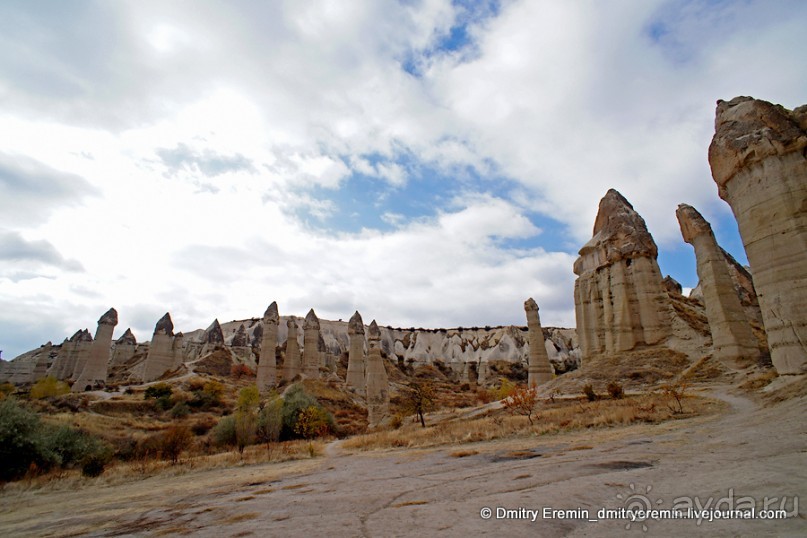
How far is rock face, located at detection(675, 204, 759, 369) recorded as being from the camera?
2169cm

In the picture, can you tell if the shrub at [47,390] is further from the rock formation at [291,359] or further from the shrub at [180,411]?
the rock formation at [291,359]

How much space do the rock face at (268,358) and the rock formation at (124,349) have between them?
38574 mm

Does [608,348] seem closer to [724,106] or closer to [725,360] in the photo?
[725,360]

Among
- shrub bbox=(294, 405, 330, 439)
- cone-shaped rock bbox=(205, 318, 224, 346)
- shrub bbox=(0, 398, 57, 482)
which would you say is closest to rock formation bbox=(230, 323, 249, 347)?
cone-shaped rock bbox=(205, 318, 224, 346)

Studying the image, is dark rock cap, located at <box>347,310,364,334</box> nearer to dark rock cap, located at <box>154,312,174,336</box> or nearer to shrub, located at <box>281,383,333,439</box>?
shrub, located at <box>281,383,333,439</box>

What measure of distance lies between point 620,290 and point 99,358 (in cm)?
5074

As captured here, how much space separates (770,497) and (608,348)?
97.6 ft

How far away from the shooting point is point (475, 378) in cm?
7688

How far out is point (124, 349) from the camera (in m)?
70.7

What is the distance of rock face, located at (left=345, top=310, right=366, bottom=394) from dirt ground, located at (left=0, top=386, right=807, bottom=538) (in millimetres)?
34532

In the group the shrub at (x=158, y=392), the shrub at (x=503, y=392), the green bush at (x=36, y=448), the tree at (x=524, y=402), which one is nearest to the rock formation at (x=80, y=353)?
the shrub at (x=158, y=392)

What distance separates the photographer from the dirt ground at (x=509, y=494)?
3.64m

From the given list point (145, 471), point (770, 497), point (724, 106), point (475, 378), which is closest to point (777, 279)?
point (724, 106)

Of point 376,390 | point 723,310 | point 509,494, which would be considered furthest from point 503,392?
point 509,494
